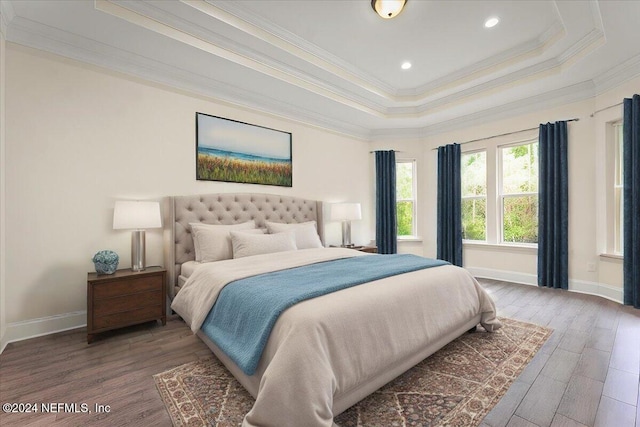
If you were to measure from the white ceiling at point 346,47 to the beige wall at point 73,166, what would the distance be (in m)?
0.27

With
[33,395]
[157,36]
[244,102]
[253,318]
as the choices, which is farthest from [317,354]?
[244,102]

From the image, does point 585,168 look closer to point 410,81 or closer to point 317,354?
point 410,81

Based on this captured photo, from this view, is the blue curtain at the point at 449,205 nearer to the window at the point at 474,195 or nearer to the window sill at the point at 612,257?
the window at the point at 474,195

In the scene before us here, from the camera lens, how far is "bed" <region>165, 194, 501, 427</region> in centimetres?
127

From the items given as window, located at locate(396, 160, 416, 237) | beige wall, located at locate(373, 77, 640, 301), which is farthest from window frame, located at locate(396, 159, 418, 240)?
beige wall, located at locate(373, 77, 640, 301)

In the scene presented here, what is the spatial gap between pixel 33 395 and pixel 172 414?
0.95 metres

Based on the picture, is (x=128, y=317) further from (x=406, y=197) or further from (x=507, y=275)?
(x=507, y=275)

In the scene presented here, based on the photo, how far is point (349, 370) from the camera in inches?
56.9

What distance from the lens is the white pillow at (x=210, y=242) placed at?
299 centimetres

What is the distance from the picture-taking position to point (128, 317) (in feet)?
8.37

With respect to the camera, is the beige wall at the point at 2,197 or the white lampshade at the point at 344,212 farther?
the white lampshade at the point at 344,212

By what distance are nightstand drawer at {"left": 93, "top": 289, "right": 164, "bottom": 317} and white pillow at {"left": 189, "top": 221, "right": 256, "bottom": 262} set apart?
1.75ft

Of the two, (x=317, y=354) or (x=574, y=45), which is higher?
(x=574, y=45)

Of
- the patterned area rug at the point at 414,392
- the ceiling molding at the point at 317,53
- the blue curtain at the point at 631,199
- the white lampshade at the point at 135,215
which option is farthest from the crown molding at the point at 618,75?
the white lampshade at the point at 135,215
